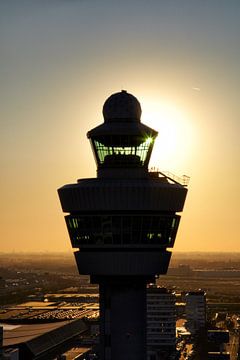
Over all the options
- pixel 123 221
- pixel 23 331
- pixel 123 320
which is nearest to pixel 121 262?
pixel 123 221

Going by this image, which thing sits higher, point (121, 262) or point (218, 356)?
point (121, 262)

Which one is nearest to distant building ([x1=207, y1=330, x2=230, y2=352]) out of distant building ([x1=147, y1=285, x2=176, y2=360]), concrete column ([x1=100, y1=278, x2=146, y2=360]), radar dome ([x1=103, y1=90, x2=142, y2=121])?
distant building ([x1=147, y1=285, x2=176, y2=360])

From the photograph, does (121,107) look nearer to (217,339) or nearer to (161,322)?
(161,322)

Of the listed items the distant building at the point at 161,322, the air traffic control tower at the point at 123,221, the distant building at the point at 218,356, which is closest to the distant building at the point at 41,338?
the distant building at the point at 161,322

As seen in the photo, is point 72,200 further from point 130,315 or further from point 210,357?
point 210,357

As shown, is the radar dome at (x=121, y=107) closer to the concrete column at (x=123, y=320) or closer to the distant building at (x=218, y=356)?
the concrete column at (x=123, y=320)

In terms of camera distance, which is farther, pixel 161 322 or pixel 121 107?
pixel 161 322
